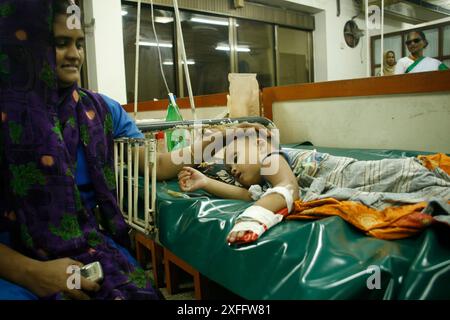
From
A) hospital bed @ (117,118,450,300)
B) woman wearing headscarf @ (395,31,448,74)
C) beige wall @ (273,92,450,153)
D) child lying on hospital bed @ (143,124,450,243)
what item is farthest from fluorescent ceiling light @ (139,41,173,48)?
A: hospital bed @ (117,118,450,300)

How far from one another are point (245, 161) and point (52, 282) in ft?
2.39

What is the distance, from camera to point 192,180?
1263mm

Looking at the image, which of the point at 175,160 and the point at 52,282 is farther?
the point at 175,160

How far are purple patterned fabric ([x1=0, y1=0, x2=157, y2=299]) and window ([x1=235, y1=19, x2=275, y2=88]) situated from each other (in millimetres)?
4937

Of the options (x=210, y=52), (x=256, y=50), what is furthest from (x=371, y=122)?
(x=256, y=50)

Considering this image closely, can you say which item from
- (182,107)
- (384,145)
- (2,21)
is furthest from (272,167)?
(182,107)

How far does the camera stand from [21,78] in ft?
2.71

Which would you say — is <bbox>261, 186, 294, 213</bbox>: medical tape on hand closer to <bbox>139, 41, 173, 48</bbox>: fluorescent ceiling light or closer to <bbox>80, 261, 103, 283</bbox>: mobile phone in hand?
<bbox>80, 261, 103, 283</bbox>: mobile phone in hand

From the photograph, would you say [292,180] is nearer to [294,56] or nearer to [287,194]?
[287,194]

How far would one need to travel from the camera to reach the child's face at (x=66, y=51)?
89 cm

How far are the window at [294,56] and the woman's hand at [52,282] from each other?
579 cm

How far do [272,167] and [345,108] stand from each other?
126 cm

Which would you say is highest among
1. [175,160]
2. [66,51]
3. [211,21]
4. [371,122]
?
[211,21]

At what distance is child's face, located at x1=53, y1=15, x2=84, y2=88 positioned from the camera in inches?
35.1
